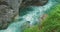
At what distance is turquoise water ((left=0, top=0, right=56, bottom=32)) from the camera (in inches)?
204

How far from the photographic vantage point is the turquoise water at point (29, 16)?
5172 millimetres

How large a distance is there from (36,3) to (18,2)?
1489mm

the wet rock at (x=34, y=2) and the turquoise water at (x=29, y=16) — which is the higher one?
the wet rock at (x=34, y=2)

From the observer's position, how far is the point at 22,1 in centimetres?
612

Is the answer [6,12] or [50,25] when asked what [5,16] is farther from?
[50,25]

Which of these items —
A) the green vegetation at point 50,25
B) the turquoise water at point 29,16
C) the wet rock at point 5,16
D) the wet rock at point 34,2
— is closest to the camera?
the green vegetation at point 50,25

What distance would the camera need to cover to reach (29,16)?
596 centimetres

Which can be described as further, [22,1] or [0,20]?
[22,1]

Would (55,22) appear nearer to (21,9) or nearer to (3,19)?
(3,19)

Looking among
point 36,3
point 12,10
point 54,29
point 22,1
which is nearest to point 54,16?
point 54,29

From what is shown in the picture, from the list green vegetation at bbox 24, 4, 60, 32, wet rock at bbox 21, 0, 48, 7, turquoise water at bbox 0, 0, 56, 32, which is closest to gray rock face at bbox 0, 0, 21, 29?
turquoise water at bbox 0, 0, 56, 32

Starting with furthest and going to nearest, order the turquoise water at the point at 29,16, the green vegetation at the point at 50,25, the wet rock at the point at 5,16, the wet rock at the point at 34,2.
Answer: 1. the wet rock at the point at 34,2
2. the turquoise water at the point at 29,16
3. the wet rock at the point at 5,16
4. the green vegetation at the point at 50,25

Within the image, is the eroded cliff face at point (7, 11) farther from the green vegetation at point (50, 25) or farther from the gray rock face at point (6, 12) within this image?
the green vegetation at point (50, 25)

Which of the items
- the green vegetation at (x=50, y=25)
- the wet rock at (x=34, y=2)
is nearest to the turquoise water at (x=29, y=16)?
the wet rock at (x=34, y=2)
